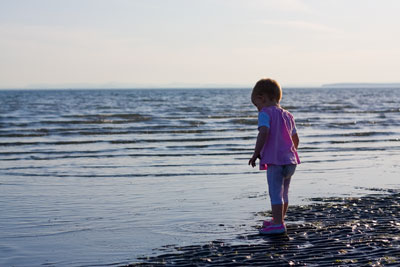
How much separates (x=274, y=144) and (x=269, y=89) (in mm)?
564

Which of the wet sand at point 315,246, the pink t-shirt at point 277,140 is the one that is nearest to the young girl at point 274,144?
the pink t-shirt at point 277,140

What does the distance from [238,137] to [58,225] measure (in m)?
13.3

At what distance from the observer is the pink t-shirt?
19.8ft

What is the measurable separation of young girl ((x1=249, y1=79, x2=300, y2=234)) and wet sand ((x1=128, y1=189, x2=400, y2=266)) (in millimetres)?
384

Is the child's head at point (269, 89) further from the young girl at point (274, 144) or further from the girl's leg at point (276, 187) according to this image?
the girl's leg at point (276, 187)

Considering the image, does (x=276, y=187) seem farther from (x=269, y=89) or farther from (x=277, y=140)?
(x=269, y=89)

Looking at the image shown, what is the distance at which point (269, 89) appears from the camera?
6.04 m

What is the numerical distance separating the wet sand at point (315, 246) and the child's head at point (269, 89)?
139 cm

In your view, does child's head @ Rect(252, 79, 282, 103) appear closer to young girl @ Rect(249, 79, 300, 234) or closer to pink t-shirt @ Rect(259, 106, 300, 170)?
young girl @ Rect(249, 79, 300, 234)

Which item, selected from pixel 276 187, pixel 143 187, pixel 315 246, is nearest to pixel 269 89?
pixel 276 187

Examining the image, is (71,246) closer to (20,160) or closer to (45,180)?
(45,180)

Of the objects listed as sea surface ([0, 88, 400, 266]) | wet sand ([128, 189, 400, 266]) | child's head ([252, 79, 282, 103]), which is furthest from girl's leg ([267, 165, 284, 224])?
child's head ([252, 79, 282, 103])

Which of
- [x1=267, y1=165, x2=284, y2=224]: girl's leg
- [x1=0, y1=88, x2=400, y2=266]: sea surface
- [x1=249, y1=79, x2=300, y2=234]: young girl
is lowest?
[x1=0, y1=88, x2=400, y2=266]: sea surface

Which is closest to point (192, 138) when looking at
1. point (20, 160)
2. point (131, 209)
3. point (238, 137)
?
point (238, 137)
